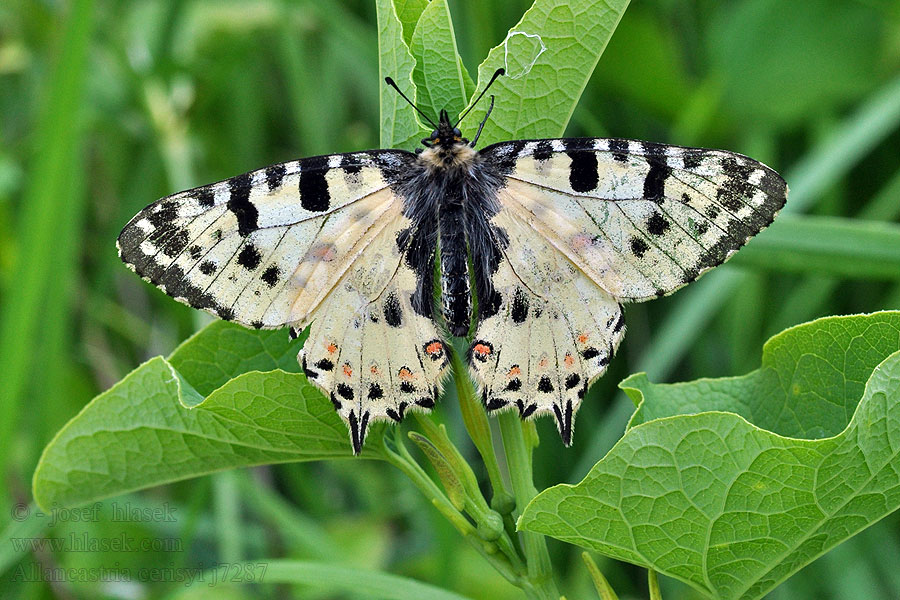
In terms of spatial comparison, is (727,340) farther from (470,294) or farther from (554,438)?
(470,294)

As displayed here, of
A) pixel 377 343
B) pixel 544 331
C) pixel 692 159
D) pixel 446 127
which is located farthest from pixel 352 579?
pixel 692 159

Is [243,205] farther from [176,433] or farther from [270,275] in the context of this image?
[176,433]

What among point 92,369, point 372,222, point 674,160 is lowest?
point 92,369

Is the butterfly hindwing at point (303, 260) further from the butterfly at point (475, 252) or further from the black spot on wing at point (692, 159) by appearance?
the black spot on wing at point (692, 159)

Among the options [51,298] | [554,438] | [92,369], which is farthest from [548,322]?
[92,369]

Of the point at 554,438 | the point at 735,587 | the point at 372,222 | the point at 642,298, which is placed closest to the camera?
the point at 735,587

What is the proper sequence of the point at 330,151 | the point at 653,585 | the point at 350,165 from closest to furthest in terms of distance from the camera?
the point at 653,585, the point at 350,165, the point at 330,151

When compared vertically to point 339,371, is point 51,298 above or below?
below
